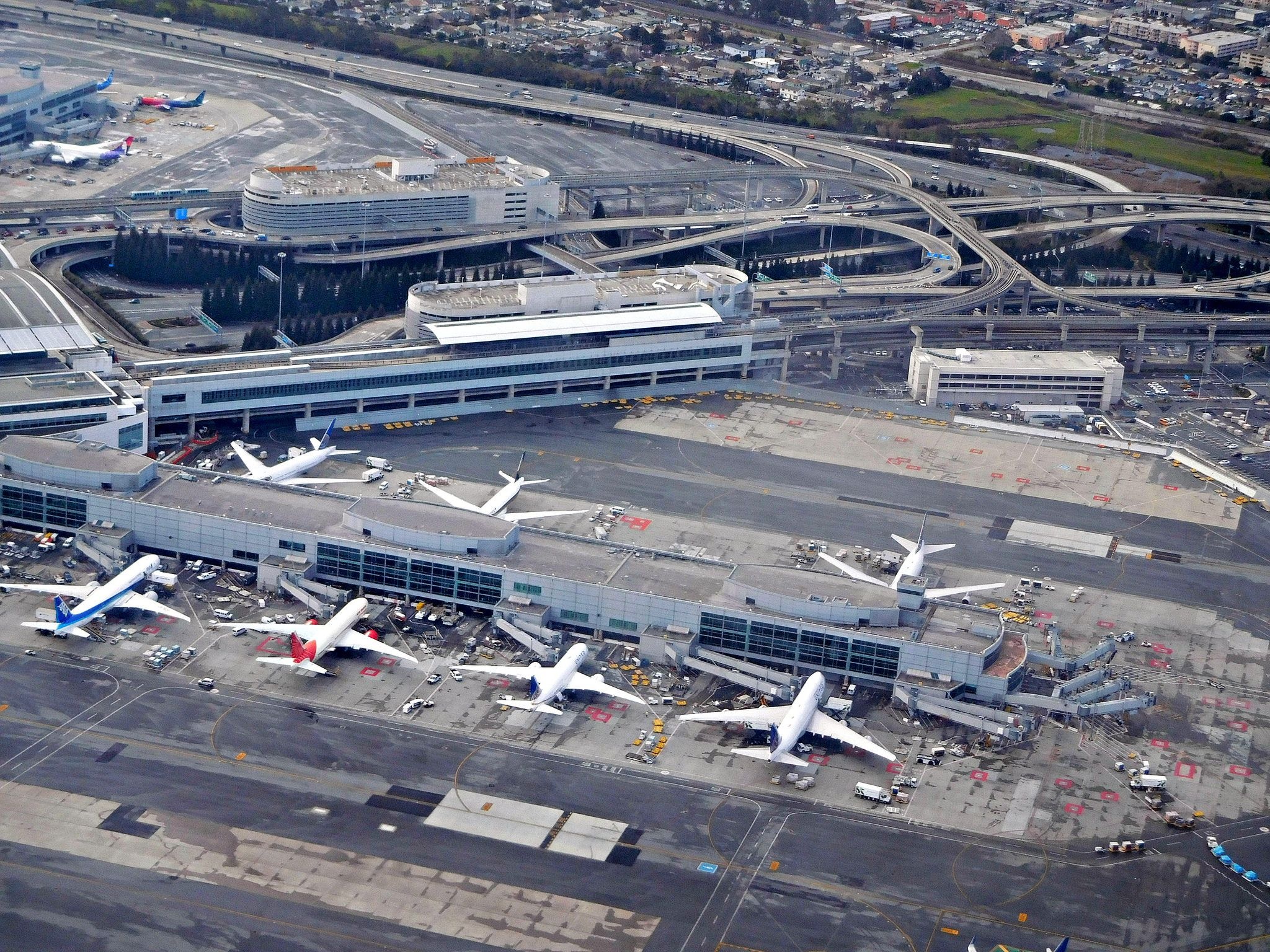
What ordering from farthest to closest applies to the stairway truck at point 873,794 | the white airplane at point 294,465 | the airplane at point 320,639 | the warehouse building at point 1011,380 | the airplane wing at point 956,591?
the warehouse building at point 1011,380, the white airplane at point 294,465, the airplane wing at point 956,591, the airplane at point 320,639, the stairway truck at point 873,794

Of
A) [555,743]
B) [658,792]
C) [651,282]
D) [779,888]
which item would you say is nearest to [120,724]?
[555,743]

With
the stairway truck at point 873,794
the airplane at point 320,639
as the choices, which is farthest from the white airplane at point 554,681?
the stairway truck at point 873,794

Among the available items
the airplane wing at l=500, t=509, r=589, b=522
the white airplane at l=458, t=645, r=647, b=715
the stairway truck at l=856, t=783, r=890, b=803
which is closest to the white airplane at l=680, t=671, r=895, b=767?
the stairway truck at l=856, t=783, r=890, b=803

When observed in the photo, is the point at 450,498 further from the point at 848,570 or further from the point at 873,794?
the point at 873,794

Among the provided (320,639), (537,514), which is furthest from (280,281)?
(320,639)

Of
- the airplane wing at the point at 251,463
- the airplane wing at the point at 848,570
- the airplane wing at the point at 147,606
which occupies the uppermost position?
the airplane wing at the point at 848,570

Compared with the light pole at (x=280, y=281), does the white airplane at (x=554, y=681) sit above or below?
below

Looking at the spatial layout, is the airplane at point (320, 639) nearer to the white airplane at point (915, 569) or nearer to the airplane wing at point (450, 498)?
the airplane wing at point (450, 498)
